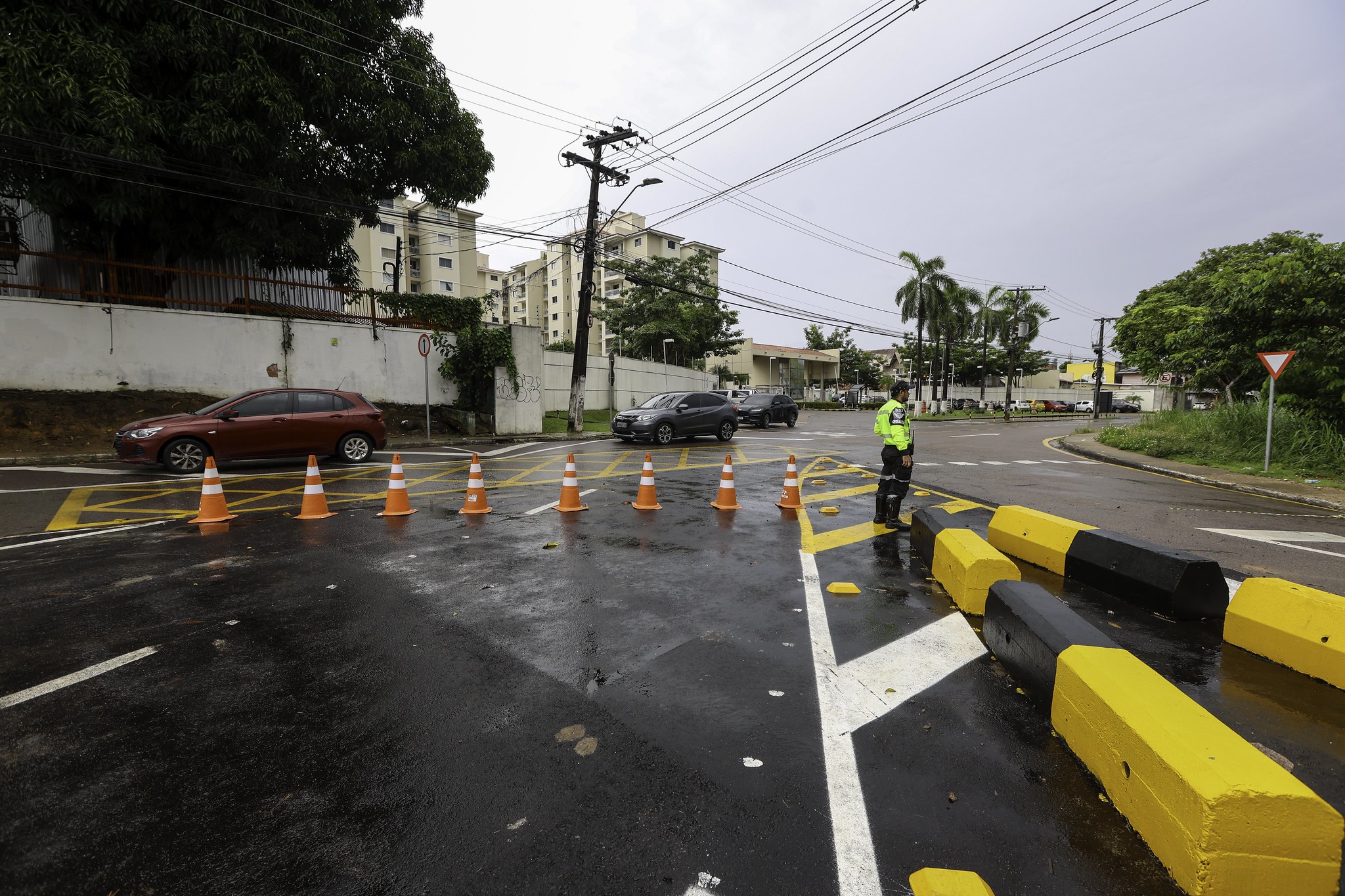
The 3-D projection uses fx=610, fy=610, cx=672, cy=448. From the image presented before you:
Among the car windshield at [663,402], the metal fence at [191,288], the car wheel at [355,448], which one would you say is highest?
the metal fence at [191,288]

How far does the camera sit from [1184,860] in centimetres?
197

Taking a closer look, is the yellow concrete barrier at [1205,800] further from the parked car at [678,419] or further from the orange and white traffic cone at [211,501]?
the parked car at [678,419]

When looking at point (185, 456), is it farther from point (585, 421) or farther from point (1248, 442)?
point (1248, 442)

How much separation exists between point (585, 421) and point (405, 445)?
11.6 metres

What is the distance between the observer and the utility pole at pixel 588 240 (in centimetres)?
2100

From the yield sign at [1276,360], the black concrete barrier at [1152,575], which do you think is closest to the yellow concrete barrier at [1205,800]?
the black concrete barrier at [1152,575]

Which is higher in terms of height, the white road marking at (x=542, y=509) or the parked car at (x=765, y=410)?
the parked car at (x=765, y=410)

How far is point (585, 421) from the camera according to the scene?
1088 inches

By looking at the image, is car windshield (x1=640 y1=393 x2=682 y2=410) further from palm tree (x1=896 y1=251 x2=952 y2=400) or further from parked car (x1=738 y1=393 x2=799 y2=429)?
palm tree (x1=896 y1=251 x2=952 y2=400)

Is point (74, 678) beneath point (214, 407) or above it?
beneath

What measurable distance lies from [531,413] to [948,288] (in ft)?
115

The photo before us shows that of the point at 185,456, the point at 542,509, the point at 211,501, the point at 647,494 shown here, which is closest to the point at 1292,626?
the point at 647,494

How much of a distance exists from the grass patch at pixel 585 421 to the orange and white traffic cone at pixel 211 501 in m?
14.5

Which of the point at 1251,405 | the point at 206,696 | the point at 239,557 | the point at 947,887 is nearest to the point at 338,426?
the point at 239,557
